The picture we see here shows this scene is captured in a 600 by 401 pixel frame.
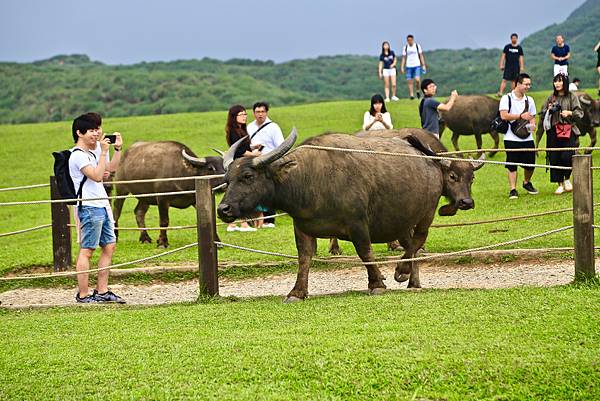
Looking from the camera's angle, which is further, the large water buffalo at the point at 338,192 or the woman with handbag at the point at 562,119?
the woman with handbag at the point at 562,119

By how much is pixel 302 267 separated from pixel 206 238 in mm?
1115

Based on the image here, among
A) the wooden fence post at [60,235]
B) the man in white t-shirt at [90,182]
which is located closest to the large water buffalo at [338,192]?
the man in white t-shirt at [90,182]

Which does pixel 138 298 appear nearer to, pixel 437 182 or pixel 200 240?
pixel 200 240

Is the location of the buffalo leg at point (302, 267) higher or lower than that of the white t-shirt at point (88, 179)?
lower

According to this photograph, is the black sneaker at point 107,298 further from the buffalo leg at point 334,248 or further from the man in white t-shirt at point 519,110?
the man in white t-shirt at point 519,110

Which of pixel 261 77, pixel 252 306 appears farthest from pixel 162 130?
pixel 261 77

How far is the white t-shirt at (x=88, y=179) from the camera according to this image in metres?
10.7

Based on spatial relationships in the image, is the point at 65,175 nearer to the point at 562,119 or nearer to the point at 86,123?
the point at 86,123

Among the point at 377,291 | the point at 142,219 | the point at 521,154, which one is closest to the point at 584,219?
the point at 377,291

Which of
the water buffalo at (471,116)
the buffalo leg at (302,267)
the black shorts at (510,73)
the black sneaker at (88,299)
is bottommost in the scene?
the black sneaker at (88,299)

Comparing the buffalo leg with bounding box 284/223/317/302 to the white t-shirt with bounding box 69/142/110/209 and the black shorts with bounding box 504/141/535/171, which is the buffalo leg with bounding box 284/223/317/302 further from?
the black shorts with bounding box 504/141/535/171

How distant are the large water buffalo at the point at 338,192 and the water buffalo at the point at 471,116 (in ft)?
40.2

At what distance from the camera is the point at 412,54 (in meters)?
28.2

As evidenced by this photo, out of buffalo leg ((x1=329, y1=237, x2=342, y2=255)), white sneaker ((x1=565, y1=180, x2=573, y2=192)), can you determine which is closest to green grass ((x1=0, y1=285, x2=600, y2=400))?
buffalo leg ((x1=329, y1=237, x2=342, y2=255))
